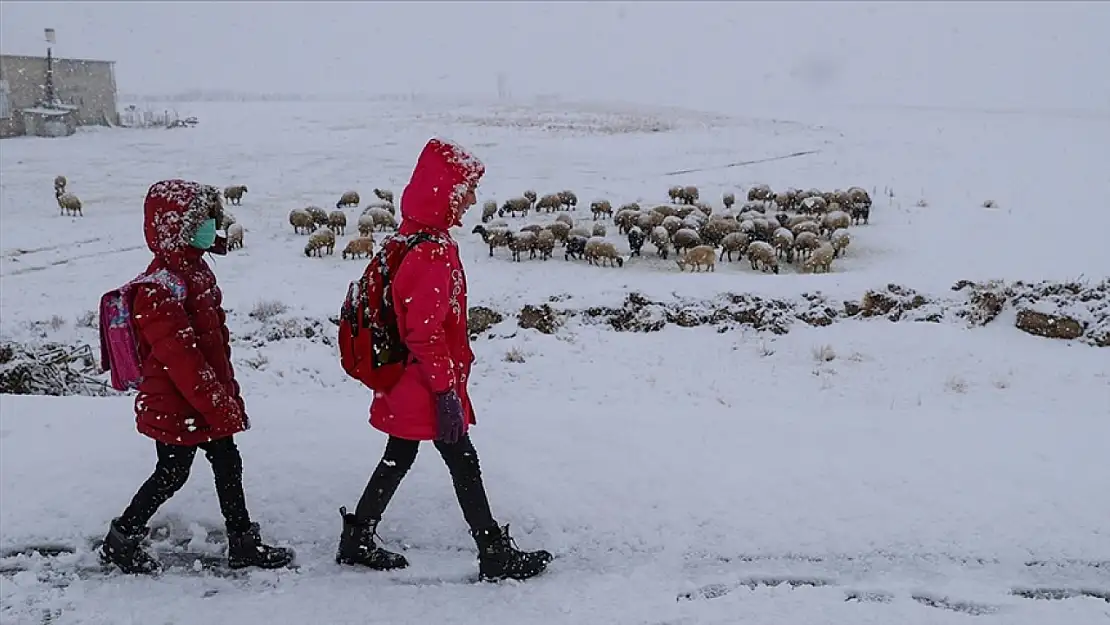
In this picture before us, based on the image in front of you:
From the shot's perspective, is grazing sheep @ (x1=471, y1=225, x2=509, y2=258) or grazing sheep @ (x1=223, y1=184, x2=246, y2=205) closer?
grazing sheep @ (x1=471, y1=225, x2=509, y2=258)

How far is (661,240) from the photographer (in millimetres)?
16156

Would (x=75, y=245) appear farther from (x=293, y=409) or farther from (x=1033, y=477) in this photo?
(x=1033, y=477)

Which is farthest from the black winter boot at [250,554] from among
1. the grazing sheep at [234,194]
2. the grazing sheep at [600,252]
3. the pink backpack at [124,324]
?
the grazing sheep at [234,194]

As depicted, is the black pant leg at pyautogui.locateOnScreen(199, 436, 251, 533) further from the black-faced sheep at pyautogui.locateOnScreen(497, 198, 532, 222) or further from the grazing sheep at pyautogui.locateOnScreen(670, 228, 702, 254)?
the black-faced sheep at pyautogui.locateOnScreen(497, 198, 532, 222)

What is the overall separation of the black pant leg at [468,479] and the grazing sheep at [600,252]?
12.1m

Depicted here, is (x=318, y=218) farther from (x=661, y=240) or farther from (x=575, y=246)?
(x=661, y=240)

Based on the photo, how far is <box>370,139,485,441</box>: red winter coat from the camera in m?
3.03

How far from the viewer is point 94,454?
4.34 meters

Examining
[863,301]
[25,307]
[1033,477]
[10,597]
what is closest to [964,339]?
[863,301]

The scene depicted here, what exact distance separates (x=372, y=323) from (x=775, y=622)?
1.99 metres

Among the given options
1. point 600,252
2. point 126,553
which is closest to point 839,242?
point 600,252

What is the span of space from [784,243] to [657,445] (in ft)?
39.8

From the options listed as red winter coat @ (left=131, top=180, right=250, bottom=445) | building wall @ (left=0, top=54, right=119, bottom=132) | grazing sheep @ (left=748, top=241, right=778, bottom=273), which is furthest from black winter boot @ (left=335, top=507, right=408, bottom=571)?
building wall @ (left=0, top=54, right=119, bottom=132)

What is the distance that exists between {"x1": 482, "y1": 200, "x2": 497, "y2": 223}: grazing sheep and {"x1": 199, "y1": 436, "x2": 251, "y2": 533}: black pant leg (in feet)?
55.9
